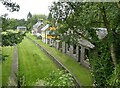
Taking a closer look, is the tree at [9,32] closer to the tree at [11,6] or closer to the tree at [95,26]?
the tree at [11,6]

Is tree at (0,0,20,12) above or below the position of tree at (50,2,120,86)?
above

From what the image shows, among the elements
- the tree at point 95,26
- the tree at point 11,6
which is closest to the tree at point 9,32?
the tree at point 11,6

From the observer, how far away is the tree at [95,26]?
5.93m

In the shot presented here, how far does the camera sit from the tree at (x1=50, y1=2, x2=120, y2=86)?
5934mm

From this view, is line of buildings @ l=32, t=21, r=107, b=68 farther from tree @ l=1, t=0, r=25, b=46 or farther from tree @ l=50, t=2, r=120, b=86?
tree @ l=1, t=0, r=25, b=46

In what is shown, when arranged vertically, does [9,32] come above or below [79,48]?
above

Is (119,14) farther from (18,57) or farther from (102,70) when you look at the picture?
(18,57)

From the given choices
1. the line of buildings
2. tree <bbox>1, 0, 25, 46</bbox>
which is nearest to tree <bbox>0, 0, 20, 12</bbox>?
tree <bbox>1, 0, 25, 46</bbox>

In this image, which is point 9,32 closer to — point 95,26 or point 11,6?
point 11,6

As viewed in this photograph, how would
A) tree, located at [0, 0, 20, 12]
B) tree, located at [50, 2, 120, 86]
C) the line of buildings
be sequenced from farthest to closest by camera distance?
the line of buildings
tree, located at [0, 0, 20, 12]
tree, located at [50, 2, 120, 86]

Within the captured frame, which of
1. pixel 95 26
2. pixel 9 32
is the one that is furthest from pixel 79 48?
pixel 95 26

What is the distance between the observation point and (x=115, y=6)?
5.61m

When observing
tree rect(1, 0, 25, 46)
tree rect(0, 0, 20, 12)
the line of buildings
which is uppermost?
tree rect(0, 0, 20, 12)

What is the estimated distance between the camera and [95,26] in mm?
7352
